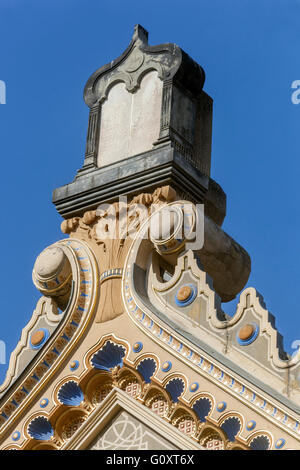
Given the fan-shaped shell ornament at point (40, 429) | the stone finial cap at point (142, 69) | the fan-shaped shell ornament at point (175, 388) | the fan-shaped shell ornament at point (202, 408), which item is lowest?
the fan-shaped shell ornament at point (40, 429)

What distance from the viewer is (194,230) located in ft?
60.7

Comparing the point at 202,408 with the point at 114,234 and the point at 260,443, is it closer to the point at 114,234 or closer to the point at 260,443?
the point at 260,443

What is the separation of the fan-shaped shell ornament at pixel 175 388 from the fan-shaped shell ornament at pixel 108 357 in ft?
2.80

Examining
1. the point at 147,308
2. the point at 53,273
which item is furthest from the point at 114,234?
the point at 147,308

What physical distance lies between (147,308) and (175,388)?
3.46 ft

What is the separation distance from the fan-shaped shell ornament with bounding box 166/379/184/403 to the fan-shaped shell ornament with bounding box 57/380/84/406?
1.28 metres

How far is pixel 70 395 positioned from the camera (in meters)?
18.7

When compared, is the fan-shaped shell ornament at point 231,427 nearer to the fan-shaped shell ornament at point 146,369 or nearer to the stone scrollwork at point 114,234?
the fan-shaped shell ornament at point 146,369

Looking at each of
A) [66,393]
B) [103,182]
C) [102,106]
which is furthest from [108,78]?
[66,393]

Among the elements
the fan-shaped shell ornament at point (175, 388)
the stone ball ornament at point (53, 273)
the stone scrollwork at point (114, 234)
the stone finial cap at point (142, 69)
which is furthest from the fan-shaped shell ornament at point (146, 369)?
the stone finial cap at point (142, 69)

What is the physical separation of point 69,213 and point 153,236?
1616 millimetres

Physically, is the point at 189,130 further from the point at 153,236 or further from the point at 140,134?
the point at 153,236

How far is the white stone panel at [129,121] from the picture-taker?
19875mm

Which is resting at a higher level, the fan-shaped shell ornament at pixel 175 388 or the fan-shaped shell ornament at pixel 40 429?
the fan-shaped shell ornament at pixel 175 388
